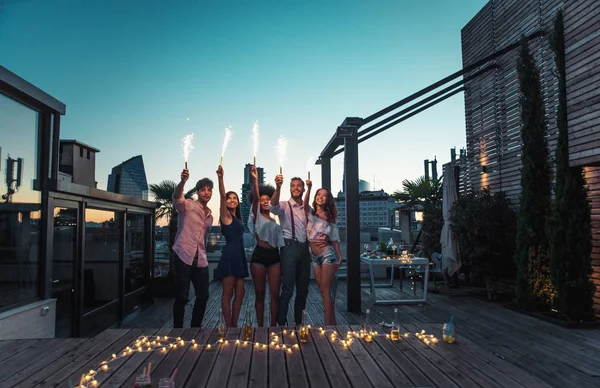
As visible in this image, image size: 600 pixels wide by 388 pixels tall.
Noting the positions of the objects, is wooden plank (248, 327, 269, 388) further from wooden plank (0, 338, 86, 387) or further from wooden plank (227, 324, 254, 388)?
wooden plank (0, 338, 86, 387)

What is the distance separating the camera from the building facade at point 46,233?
3.36 meters

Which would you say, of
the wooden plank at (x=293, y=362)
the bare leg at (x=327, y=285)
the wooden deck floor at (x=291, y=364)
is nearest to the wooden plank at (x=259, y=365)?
the wooden deck floor at (x=291, y=364)

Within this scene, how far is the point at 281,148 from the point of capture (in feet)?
11.8

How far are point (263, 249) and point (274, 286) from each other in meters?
0.43

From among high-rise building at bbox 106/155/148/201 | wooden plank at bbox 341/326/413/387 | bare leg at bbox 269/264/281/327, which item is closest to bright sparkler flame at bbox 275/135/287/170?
bare leg at bbox 269/264/281/327

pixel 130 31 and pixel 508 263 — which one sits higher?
pixel 130 31

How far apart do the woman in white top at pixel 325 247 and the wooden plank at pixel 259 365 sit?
1438mm

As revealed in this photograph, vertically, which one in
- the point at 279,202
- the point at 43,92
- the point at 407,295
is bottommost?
the point at 407,295

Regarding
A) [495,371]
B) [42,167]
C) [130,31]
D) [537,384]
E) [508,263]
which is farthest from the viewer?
[130,31]

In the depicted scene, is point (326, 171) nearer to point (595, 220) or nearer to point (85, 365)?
point (595, 220)

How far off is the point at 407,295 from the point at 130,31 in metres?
8.92

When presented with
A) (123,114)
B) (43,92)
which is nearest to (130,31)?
(123,114)

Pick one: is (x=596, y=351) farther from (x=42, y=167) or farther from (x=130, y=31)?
(x=130, y=31)

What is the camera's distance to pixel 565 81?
17.8 ft
